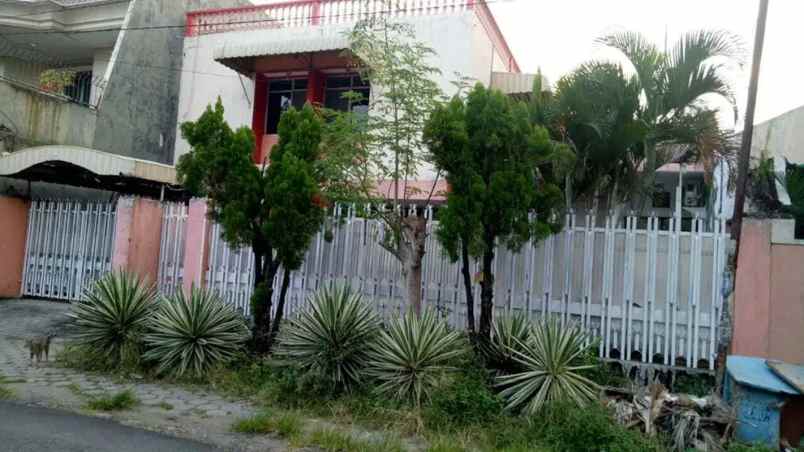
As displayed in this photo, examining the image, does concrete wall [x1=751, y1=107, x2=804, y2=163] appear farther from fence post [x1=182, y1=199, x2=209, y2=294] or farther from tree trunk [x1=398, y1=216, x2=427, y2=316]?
fence post [x1=182, y1=199, x2=209, y2=294]

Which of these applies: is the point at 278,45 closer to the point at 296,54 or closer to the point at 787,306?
the point at 296,54

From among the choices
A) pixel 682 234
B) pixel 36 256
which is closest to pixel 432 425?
pixel 682 234

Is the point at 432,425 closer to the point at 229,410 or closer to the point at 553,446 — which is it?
the point at 553,446

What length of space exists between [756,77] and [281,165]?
5407 millimetres

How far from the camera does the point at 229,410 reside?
6402mm

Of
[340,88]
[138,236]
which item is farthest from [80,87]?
[138,236]

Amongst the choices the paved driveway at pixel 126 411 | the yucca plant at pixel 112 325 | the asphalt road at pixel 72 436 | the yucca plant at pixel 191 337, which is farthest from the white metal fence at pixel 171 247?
the asphalt road at pixel 72 436

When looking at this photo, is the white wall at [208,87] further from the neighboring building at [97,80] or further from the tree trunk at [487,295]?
the tree trunk at [487,295]

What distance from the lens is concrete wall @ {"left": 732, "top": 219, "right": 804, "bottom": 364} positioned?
6840mm

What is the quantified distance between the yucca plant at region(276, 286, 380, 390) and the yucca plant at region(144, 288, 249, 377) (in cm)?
109

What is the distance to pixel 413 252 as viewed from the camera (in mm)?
7777

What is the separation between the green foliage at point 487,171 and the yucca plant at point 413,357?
664mm

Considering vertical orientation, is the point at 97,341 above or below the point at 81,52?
below

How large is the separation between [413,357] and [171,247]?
6.56m
